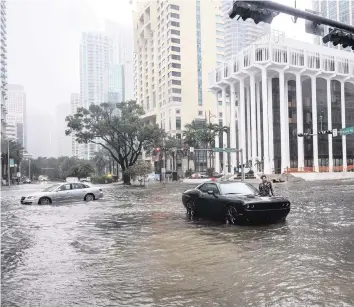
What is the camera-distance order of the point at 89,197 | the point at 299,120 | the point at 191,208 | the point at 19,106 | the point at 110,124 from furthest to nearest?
the point at 299,120 → the point at 110,124 → the point at 19,106 → the point at 89,197 → the point at 191,208

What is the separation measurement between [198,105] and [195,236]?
112 meters

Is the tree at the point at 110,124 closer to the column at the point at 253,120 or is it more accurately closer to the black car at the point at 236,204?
the column at the point at 253,120

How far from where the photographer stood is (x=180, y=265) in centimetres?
701

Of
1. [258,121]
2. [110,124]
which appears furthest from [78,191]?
[258,121]

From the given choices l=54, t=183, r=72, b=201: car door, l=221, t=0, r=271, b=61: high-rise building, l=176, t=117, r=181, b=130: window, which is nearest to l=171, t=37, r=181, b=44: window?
l=221, t=0, r=271, b=61: high-rise building

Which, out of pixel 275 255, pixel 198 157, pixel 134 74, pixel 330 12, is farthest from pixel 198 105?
pixel 275 255

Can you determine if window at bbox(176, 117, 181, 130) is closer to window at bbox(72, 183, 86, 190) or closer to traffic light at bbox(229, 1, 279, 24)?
window at bbox(72, 183, 86, 190)

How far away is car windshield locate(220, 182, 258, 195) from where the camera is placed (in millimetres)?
12477

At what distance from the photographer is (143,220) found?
13.7 metres

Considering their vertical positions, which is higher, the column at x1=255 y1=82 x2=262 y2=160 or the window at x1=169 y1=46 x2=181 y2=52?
the window at x1=169 y1=46 x2=181 y2=52

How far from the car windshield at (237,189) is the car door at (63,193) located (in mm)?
12490

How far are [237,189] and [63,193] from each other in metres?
13.0

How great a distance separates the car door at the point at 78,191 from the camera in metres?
23.2

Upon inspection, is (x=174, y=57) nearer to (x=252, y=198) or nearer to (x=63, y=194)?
(x=63, y=194)
